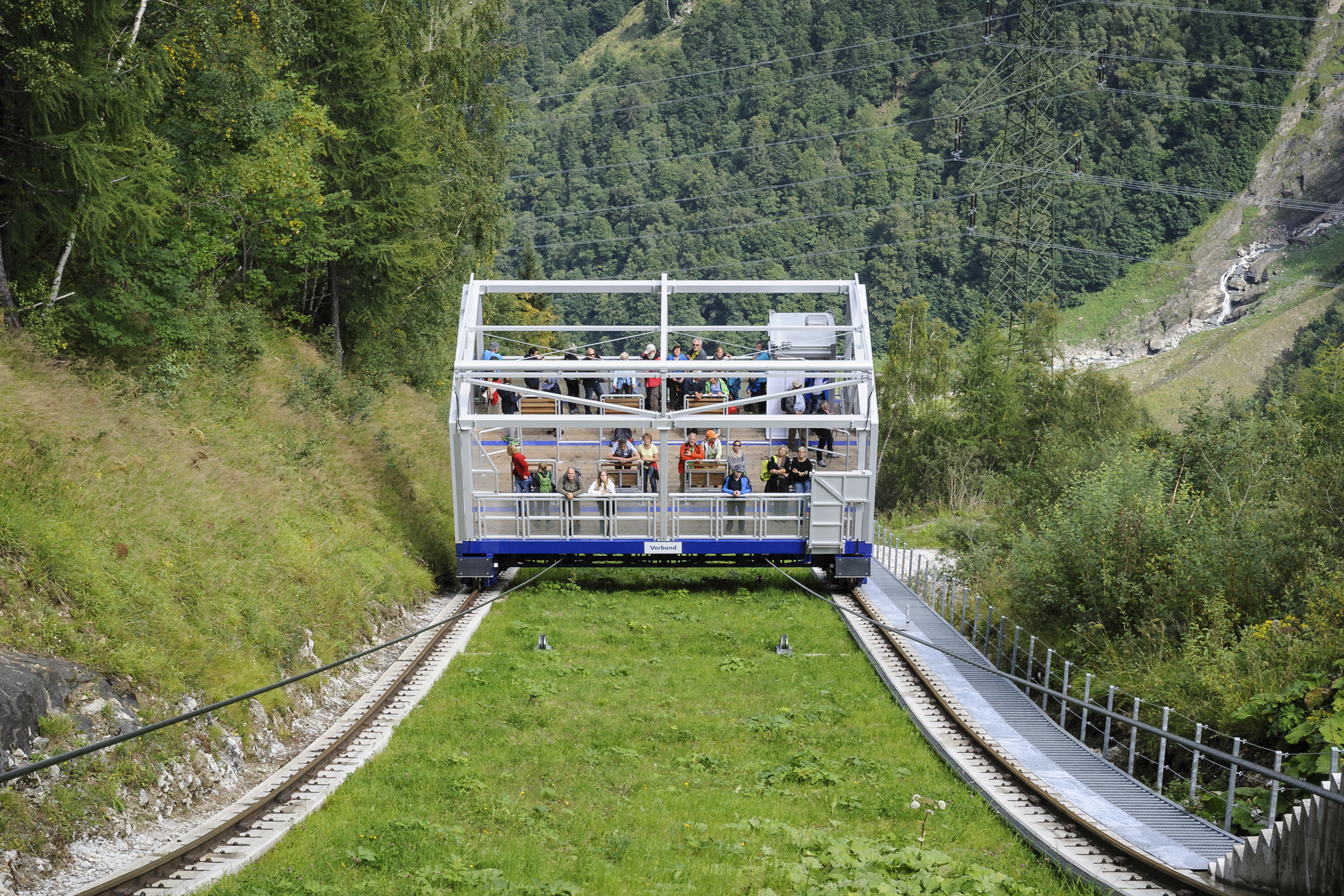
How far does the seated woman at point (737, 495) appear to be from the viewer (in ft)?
61.1

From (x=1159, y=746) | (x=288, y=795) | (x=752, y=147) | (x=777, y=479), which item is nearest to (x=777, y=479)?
(x=777, y=479)

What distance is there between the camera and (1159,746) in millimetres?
12328

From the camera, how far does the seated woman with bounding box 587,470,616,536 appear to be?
18484 mm

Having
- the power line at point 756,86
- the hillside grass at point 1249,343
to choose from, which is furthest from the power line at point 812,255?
the power line at point 756,86

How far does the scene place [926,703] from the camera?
12953mm

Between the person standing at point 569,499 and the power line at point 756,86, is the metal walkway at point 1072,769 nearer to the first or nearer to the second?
the person standing at point 569,499

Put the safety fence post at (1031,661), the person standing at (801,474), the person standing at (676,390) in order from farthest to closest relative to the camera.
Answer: the person standing at (676,390), the person standing at (801,474), the safety fence post at (1031,661)

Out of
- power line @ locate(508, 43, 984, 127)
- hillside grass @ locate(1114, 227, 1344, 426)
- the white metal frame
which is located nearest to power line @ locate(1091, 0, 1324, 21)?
power line @ locate(508, 43, 984, 127)

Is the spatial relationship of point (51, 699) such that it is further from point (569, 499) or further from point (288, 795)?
point (569, 499)

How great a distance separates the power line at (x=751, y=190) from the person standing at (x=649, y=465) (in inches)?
3449

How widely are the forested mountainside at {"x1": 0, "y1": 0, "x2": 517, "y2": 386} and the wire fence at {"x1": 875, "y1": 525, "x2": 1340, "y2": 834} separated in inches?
530

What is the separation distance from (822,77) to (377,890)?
426ft

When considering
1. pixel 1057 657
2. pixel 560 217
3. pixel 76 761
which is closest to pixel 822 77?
pixel 560 217

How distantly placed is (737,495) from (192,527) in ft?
27.5
